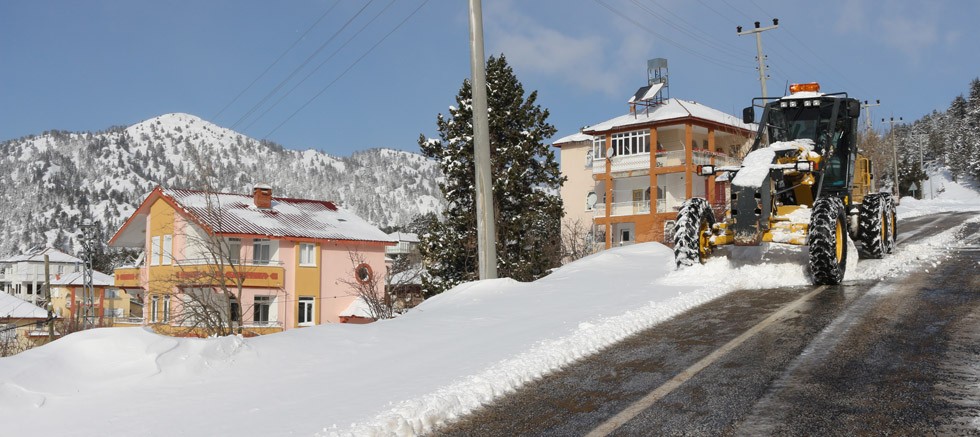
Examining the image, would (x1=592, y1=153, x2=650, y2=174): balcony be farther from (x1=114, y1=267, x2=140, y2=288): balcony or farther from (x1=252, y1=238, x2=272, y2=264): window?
(x1=114, y1=267, x2=140, y2=288): balcony

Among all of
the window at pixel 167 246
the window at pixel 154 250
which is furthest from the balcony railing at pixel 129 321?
the window at pixel 167 246

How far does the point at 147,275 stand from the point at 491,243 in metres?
37.0

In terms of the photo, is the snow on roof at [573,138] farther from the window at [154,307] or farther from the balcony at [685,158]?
the window at [154,307]

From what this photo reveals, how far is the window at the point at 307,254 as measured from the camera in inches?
1749

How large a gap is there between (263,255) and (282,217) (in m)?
3.41

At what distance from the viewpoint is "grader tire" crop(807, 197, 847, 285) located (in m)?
12.1

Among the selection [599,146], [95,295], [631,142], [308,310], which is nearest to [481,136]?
[308,310]

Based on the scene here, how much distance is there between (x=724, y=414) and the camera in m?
5.74

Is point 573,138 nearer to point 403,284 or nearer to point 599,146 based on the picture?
point 599,146

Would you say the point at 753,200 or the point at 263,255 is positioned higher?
the point at 753,200

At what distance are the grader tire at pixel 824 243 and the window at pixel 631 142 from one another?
1500 inches

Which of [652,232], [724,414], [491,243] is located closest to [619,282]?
[491,243]

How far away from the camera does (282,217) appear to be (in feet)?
151

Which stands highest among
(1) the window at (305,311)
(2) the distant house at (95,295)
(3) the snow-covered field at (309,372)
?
(3) the snow-covered field at (309,372)
